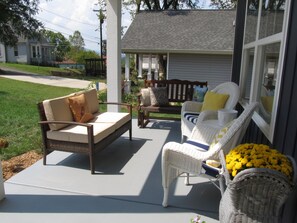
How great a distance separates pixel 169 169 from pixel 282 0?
6.57 feet

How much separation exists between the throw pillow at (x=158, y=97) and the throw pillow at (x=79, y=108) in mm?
1818

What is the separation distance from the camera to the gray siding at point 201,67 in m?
10.0

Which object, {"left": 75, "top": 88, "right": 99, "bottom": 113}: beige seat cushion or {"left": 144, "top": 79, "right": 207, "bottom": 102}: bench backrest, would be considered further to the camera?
{"left": 144, "top": 79, "right": 207, "bottom": 102}: bench backrest

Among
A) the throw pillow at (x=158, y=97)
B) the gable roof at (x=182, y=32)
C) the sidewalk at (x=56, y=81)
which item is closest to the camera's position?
the throw pillow at (x=158, y=97)

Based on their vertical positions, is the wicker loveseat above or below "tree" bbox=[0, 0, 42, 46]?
below

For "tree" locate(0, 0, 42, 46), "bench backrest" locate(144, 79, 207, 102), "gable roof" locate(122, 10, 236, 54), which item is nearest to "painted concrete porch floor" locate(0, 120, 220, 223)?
"bench backrest" locate(144, 79, 207, 102)

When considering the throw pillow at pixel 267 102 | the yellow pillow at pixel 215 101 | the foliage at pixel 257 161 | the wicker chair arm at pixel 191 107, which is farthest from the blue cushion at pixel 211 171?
the wicker chair arm at pixel 191 107

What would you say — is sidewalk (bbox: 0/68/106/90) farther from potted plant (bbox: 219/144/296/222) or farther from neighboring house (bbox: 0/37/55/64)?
potted plant (bbox: 219/144/296/222)

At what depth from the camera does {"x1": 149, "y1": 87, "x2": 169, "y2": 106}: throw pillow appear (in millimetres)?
5488

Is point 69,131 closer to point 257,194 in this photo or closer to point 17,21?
point 257,194

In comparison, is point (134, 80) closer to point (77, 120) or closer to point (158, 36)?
point (158, 36)

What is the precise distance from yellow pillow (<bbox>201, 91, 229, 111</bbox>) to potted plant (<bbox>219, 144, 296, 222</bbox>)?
2665mm

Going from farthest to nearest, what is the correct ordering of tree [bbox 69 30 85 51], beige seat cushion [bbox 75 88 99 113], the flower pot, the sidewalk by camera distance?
tree [bbox 69 30 85 51], the sidewalk, beige seat cushion [bbox 75 88 99 113], the flower pot

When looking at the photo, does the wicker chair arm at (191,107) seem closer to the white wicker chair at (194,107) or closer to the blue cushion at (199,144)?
the white wicker chair at (194,107)
